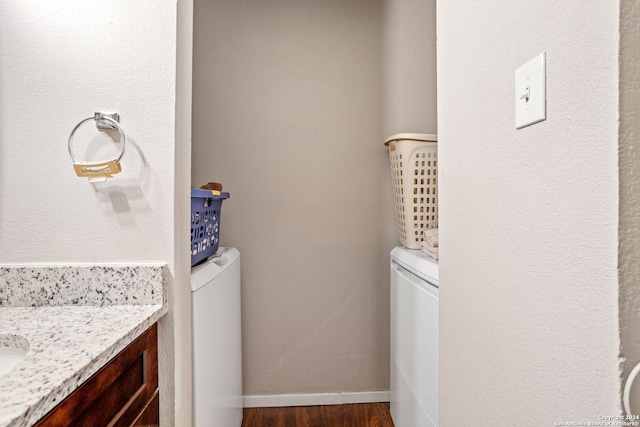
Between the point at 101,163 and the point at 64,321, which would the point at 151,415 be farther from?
the point at 101,163

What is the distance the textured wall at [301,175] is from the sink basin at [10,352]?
135 centimetres

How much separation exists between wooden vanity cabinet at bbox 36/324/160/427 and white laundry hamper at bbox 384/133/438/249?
120cm

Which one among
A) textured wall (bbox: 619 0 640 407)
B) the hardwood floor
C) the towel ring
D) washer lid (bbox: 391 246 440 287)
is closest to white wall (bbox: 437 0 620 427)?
textured wall (bbox: 619 0 640 407)

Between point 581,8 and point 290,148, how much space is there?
5.62 ft

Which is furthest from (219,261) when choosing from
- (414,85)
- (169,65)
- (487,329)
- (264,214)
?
(414,85)

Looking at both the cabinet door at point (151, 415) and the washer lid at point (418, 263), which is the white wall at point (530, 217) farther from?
the cabinet door at point (151, 415)

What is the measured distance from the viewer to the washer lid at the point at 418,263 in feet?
4.34

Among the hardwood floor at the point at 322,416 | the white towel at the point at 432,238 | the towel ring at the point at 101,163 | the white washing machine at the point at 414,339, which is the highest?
the towel ring at the point at 101,163

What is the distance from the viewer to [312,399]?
218 centimetres

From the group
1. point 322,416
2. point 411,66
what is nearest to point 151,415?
point 322,416

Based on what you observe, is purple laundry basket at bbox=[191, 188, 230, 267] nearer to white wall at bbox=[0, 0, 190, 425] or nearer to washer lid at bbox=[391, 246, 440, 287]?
white wall at bbox=[0, 0, 190, 425]

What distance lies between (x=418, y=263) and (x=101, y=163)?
42.3 inches

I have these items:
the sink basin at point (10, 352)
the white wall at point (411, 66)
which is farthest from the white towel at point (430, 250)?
the sink basin at point (10, 352)

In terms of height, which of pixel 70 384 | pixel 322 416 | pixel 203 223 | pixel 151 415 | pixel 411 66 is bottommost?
pixel 322 416
